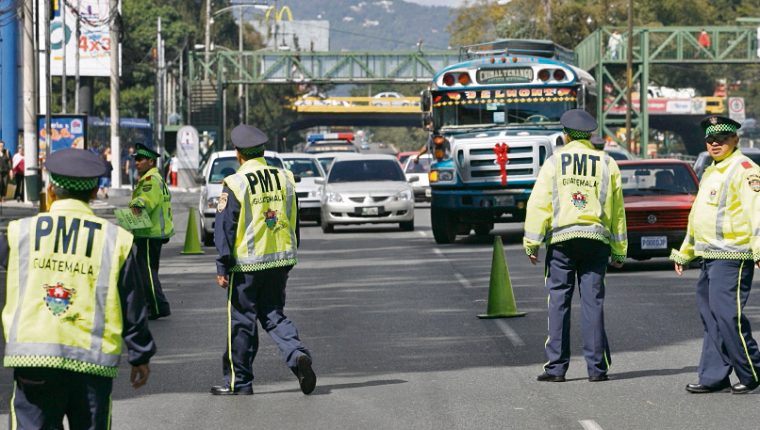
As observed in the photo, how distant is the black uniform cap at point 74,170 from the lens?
6.25 m

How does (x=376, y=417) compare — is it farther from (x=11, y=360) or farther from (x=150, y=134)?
(x=150, y=134)

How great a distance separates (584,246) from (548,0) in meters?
64.2

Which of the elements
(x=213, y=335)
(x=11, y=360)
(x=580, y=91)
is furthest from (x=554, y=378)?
(x=580, y=91)

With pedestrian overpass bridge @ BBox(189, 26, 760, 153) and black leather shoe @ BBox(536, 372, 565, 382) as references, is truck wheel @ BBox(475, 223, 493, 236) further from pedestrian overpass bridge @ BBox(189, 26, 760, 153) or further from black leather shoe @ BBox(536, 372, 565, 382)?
pedestrian overpass bridge @ BBox(189, 26, 760, 153)

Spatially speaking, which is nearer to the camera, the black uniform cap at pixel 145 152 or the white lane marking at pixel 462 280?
the black uniform cap at pixel 145 152

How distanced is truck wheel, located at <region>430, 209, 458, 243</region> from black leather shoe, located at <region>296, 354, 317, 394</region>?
51.5 feet

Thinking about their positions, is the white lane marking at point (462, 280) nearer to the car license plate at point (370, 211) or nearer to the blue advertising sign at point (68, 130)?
the car license plate at point (370, 211)

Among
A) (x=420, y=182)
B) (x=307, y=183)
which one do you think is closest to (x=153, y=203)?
(x=307, y=183)

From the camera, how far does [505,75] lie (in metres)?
26.0

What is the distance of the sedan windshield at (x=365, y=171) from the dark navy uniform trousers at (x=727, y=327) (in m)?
21.7

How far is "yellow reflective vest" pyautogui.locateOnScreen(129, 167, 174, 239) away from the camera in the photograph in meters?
14.8

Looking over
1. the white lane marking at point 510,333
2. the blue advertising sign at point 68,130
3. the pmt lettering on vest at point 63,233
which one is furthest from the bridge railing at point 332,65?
the pmt lettering on vest at point 63,233

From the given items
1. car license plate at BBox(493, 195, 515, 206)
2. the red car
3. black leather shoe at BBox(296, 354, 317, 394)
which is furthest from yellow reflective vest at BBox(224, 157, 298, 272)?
car license plate at BBox(493, 195, 515, 206)

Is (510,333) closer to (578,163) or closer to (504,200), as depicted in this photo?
(578,163)
